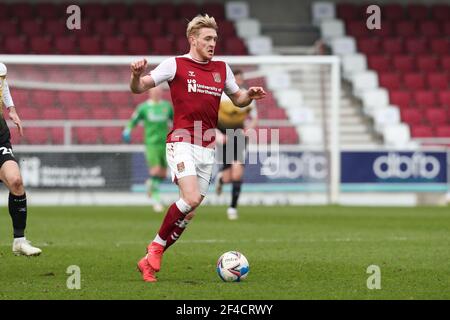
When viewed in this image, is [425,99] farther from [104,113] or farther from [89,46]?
[104,113]

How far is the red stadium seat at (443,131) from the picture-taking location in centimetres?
2398

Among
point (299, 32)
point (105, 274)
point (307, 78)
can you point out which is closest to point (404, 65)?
point (299, 32)

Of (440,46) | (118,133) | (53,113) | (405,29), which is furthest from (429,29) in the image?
(53,113)

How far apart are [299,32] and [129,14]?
4.75 metres

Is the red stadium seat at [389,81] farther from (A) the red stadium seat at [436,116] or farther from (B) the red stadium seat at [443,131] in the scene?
(B) the red stadium seat at [443,131]

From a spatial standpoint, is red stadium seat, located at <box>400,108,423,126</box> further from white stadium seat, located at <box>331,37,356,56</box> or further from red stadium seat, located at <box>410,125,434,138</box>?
white stadium seat, located at <box>331,37,356,56</box>

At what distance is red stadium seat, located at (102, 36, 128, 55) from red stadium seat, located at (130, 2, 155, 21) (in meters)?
1.81

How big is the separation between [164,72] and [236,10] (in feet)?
64.6

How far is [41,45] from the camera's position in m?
24.2

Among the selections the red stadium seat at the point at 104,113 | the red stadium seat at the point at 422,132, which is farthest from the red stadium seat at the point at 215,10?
the red stadium seat at the point at 104,113

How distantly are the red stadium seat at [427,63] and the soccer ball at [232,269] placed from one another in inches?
773

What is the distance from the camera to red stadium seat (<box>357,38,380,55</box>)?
88.0 feet

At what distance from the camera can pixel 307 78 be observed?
21.4 meters
